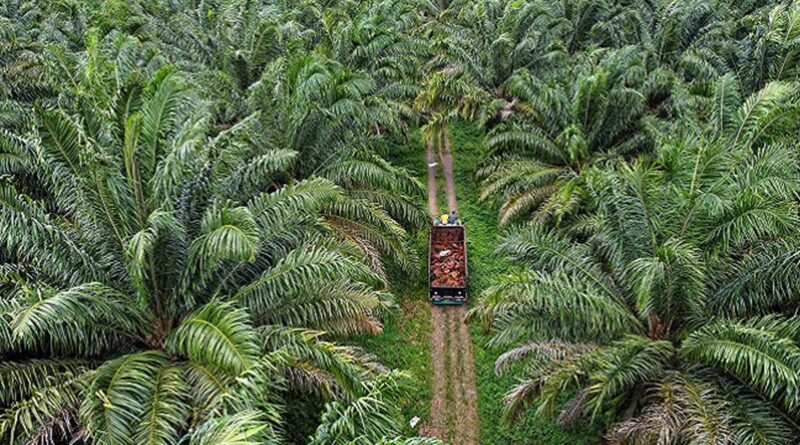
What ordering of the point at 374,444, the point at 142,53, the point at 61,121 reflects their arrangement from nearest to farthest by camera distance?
the point at 374,444 < the point at 61,121 < the point at 142,53

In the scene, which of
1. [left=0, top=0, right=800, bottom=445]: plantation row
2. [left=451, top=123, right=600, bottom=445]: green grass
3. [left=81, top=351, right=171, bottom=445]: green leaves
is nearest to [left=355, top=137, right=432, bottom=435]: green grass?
[left=0, top=0, right=800, bottom=445]: plantation row

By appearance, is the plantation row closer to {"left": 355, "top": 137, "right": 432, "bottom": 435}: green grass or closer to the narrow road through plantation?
{"left": 355, "top": 137, "right": 432, "bottom": 435}: green grass

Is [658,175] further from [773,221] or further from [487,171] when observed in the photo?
[487,171]

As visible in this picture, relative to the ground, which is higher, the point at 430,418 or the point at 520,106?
the point at 520,106

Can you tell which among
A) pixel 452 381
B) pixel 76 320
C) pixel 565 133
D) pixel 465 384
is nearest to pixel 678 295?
pixel 465 384

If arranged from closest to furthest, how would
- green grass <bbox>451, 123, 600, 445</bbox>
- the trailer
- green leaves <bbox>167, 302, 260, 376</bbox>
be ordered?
green leaves <bbox>167, 302, 260, 376</bbox>
green grass <bbox>451, 123, 600, 445</bbox>
the trailer

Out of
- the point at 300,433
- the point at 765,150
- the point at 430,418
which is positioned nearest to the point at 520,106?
the point at 765,150

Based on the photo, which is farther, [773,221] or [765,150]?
[765,150]
